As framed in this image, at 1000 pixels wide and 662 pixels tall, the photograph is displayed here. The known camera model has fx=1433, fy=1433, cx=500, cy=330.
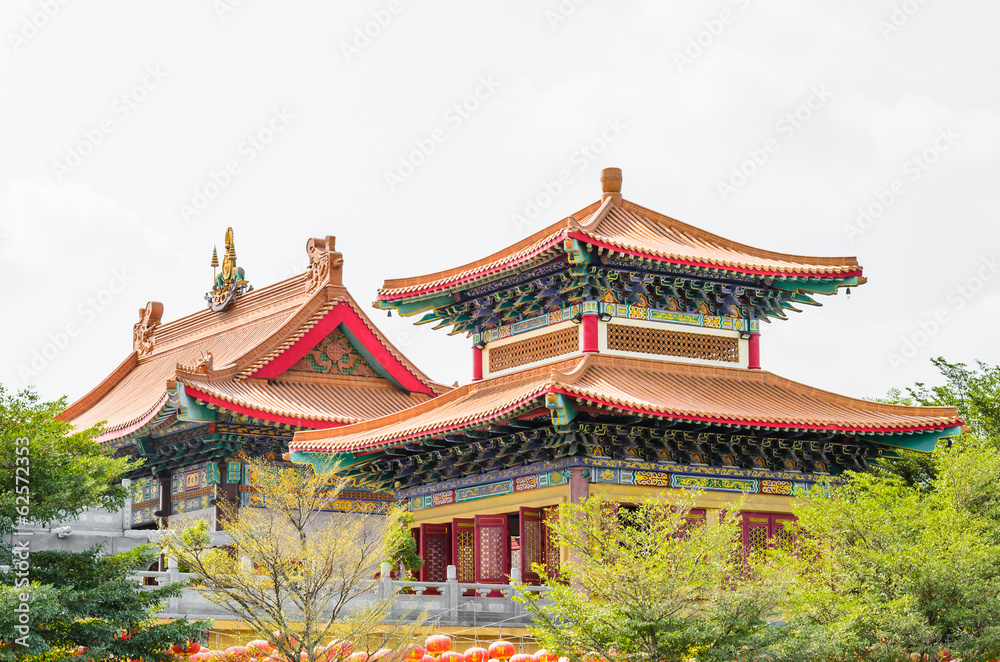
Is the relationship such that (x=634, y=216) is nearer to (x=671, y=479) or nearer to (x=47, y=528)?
(x=671, y=479)

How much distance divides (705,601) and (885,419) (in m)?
8.07

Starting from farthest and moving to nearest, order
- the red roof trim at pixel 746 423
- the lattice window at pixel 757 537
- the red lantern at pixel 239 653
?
1. the lattice window at pixel 757 537
2. the red roof trim at pixel 746 423
3. the red lantern at pixel 239 653

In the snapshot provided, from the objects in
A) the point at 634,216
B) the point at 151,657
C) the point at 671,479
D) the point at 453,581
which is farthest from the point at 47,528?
the point at 634,216

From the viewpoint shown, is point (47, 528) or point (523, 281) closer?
point (47, 528)

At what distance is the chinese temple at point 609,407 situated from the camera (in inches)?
872

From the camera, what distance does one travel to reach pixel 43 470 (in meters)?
17.2

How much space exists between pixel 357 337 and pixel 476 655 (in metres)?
13.6

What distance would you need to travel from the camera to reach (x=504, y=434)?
907 inches

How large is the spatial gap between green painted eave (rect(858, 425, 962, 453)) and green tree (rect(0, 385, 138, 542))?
1236 cm

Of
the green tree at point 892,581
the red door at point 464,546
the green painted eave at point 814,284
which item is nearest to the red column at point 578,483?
the red door at point 464,546

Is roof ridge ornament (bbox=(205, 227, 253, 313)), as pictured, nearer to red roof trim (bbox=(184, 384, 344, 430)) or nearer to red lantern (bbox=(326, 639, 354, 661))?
red roof trim (bbox=(184, 384, 344, 430))

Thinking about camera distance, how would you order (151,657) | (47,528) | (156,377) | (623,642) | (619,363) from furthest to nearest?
(156,377) → (619,363) → (47,528) → (151,657) → (623,642)

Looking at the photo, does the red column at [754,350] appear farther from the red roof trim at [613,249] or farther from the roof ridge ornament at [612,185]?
the roof ridge ornament at [612,185]

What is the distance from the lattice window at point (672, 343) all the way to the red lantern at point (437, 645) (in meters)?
6.30
